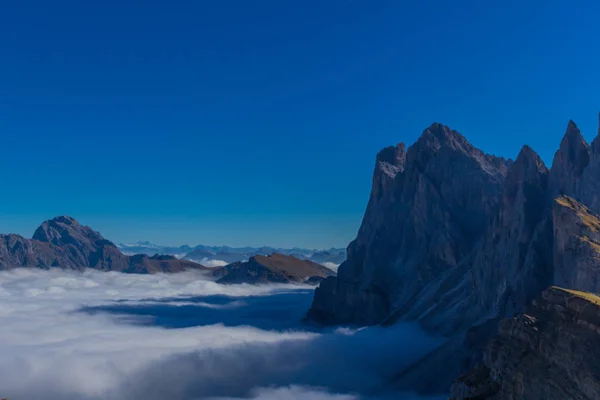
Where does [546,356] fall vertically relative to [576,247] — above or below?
below

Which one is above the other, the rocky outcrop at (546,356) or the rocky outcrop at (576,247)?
the rocky outcrop at (576,247)

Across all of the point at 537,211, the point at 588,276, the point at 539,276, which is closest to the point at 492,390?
the point at 588,276

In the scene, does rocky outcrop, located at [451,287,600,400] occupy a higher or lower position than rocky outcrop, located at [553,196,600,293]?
lower

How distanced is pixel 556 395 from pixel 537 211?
14152 cm

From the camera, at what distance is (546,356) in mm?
74562

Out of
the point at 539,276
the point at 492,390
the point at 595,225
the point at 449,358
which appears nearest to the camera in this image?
the point at 492,390

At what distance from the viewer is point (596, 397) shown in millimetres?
63312

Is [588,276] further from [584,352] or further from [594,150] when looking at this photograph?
[594,150]

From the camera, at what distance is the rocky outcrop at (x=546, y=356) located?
67.6m

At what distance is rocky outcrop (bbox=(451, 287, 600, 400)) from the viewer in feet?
222

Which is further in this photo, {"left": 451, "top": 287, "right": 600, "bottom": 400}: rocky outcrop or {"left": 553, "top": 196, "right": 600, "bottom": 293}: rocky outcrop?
{"left": 553, "top": 196, "right": 600, "bottom": 293}: rocky outcrop

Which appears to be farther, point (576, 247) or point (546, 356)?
point (576, 247)

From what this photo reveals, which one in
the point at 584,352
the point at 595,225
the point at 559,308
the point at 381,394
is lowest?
the point at 381,394

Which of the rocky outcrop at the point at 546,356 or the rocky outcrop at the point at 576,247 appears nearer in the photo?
the rocky outcrop at the point at 546,356
